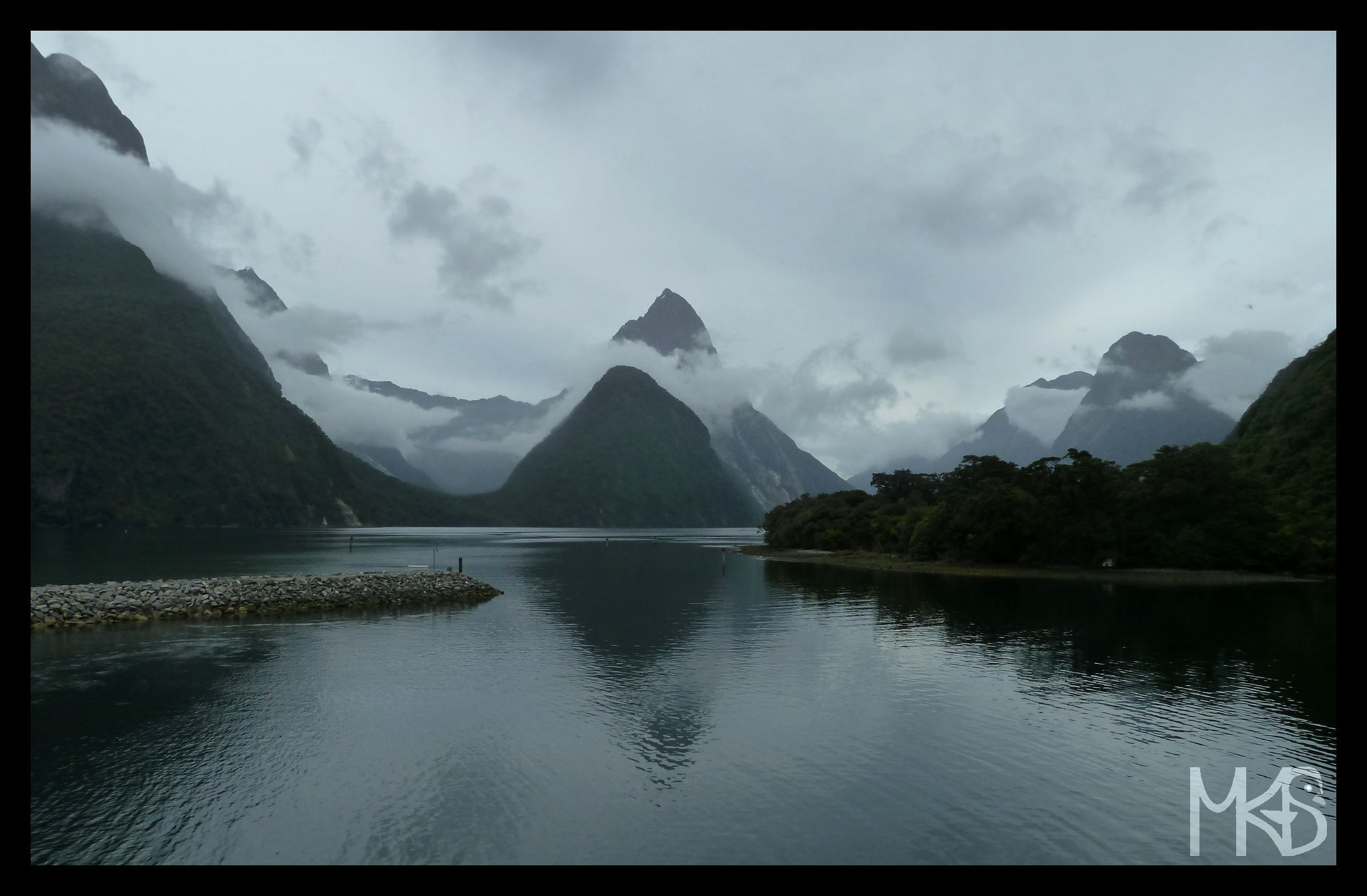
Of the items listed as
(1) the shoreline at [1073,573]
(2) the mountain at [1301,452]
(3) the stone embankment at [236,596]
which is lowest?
(1) the shoreline at [1073,573]

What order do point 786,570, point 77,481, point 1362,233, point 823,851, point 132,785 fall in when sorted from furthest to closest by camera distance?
point 77,481 → point 786,570 → point 132,785 → point 823,851 → point 1362,233

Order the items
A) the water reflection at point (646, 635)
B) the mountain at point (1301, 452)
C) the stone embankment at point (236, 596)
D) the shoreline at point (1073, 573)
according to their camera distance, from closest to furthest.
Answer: the water reflection at point (646, 635), the stone embankment at point (236, 596), the shoreline at point (1073, 573), the mountain at point (1301, 452)

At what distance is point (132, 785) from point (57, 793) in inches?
69.1

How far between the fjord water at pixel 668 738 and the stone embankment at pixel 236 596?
8.93 feet

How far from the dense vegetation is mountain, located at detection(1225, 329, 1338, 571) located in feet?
0.66

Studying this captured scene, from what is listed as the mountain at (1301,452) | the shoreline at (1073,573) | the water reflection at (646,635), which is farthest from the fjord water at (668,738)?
the mountain at (1301,452)

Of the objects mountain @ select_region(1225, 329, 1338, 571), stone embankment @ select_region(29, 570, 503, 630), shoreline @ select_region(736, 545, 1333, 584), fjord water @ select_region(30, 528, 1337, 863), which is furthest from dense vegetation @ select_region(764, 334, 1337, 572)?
stone embankment @ select_region(29, 570, 503, 630)

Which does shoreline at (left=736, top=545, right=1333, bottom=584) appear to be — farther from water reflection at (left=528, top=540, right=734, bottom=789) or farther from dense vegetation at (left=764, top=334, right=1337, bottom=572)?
water reflection at (left=528, top=540, right=734, bottom=789)

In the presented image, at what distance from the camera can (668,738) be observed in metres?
25.8

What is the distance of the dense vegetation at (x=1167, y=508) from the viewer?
9131 cm

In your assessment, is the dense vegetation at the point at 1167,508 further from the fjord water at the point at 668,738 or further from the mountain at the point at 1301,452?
the fjord water at the point at 668,738

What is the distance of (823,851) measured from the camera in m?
17.1
